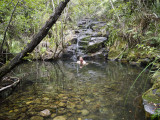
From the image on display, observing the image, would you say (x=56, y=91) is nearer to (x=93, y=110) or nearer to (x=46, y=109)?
(x=46, y=109)

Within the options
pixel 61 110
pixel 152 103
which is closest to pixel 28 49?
pixel 61 110

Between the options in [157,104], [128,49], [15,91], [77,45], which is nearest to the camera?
[157,104]

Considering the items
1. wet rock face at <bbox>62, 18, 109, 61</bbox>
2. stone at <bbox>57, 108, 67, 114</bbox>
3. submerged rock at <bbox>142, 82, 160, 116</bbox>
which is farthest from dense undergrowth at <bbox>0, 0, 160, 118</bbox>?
stone at <bbox>57, 108, 67, 114</bbox>

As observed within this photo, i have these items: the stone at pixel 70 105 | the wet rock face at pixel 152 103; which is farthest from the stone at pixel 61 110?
the wet rock face at pixel 152 103

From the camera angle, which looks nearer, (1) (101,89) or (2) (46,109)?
(2) (46,109)

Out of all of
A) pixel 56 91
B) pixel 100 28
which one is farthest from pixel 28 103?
pixel 100 28

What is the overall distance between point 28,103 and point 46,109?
24.3 inches

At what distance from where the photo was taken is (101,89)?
3871 mm

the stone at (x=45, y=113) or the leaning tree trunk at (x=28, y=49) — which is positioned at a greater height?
the leaning tree trunk at (x=28, y=49)

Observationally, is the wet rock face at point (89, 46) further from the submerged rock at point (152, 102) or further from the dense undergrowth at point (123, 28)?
the submerged rock at point (152, 102)

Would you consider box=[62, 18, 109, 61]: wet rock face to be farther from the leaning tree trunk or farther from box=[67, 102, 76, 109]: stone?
the leaning tree trunk

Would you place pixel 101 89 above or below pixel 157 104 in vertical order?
below

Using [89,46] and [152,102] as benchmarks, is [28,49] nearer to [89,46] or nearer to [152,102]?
[152,102]

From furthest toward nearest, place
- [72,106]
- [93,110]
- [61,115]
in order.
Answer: [72,106] < [93,110] < [61,115]
